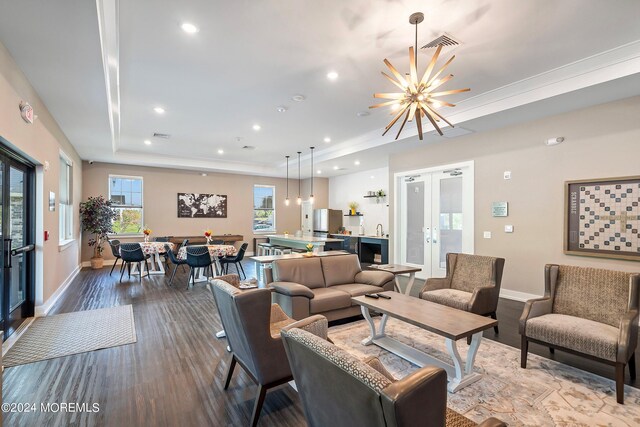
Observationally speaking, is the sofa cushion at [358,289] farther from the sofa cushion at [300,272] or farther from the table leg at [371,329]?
the table leg at [371,329]

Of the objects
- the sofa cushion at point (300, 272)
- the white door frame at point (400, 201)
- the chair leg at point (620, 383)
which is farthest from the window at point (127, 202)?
the chair leg at point (620, 383)

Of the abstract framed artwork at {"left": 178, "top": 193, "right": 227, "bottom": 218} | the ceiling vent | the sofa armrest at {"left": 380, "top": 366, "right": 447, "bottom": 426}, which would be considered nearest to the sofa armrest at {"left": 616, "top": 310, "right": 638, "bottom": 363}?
the sofa armrest at {"left": 380, "top": 366, "right": 447, "bottom": 426}

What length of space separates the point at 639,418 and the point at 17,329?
5.90 meters

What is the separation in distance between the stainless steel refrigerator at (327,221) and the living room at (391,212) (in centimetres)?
350

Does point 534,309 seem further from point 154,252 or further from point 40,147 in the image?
point 154,252

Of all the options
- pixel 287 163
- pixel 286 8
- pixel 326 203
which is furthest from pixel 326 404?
pixel 326 203

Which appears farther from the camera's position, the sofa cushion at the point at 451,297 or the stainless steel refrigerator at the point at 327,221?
the stainless steel refrigerator at the point at 327,221

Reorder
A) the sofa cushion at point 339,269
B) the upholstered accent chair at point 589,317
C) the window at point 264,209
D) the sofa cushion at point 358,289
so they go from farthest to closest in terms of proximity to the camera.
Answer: the window at point 264,209 < the sofa cushion at point 339,269 < the sofa cushion at point 358,289 < the upholstered accent chair at point 589,317

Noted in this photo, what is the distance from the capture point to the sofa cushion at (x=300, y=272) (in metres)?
4.05

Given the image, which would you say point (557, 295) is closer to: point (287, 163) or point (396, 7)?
point (396, 7)

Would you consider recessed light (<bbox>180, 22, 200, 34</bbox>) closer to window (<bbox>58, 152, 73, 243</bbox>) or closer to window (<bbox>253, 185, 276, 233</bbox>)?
window (<bbox>58, 152, 73, 243</bbox>)

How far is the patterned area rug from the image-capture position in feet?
Answer: 10.2

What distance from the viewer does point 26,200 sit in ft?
13.4

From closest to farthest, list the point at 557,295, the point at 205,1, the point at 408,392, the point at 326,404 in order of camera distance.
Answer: the point at 408,392, the point at 326,404, the point at 205,1, the point at 557,295
